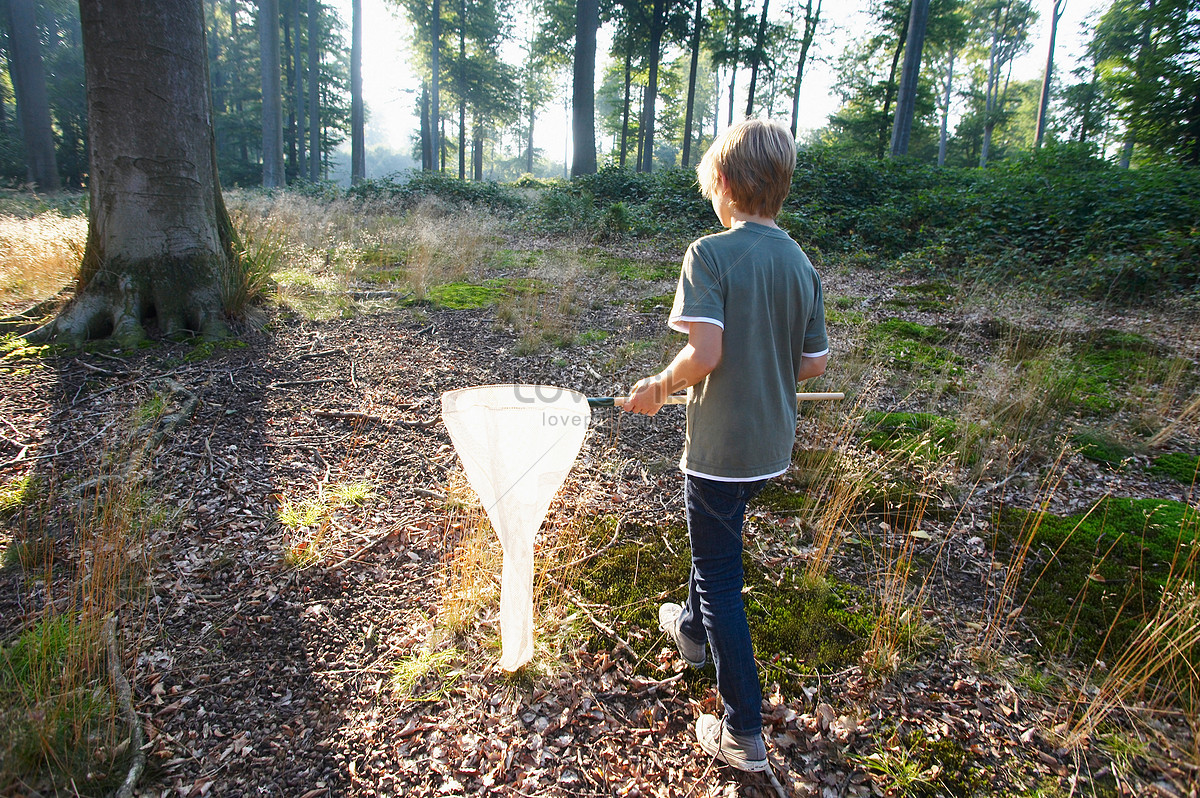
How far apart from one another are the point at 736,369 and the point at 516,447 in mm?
757

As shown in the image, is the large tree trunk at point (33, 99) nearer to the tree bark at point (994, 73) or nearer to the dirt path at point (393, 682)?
the dirt path at point (393, 682)

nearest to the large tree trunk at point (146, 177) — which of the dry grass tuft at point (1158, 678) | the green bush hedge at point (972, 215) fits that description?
the dry grass tuft at point (1158, 678)

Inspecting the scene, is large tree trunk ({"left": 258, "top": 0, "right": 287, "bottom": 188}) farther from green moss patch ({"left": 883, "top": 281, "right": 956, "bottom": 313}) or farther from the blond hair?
the blond hair

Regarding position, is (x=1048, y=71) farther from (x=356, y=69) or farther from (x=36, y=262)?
(x=36, y=262)

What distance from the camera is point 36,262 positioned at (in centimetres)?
479

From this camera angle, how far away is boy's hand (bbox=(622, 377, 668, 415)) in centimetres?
172

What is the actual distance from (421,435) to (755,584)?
237 cm

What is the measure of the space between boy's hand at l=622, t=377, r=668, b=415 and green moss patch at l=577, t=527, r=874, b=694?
113cm

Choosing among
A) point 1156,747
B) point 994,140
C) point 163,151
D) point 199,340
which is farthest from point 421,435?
point 994,140

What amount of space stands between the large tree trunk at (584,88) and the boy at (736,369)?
17.0 metres

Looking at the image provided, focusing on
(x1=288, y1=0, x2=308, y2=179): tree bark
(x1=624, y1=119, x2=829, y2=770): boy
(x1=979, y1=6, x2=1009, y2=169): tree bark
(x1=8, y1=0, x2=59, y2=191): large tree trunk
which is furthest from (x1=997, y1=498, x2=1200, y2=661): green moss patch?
(x1=979, y1=6, x2=1009, y2=169): tree bark

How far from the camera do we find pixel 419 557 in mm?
2695

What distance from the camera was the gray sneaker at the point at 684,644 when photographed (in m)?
2.12

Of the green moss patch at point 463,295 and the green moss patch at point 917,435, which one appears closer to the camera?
the green moss patch at point 917,435
